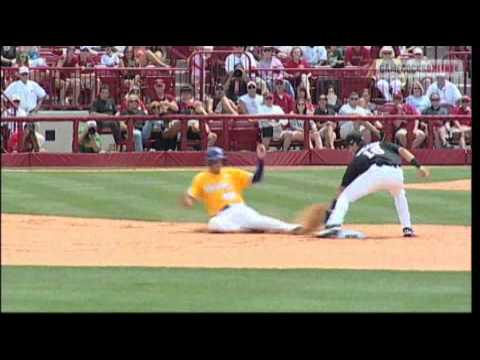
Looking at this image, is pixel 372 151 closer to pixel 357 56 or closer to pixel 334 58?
pixel 357 56

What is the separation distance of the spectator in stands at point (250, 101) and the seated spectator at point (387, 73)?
→ 267cm

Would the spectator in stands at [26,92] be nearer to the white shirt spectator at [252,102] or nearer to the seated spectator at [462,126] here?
the white shirt spectator at [252,102]

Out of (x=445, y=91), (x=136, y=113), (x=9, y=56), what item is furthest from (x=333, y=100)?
(x=9, y=56)

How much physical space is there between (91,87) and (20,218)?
31.7 feet

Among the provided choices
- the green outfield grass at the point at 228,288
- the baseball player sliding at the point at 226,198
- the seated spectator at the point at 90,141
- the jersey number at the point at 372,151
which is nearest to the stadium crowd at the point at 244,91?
the seated spectator at the point at 90,141

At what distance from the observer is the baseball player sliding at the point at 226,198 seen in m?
14.0

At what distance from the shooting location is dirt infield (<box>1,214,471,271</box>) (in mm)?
12375

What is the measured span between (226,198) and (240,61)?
11.6 metres

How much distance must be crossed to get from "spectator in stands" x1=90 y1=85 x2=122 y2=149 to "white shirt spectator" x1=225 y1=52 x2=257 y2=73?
7.97ft

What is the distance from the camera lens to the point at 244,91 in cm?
2509

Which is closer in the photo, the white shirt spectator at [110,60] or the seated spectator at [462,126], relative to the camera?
the seated spectator at [462,126]

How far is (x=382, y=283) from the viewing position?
36.9 ft

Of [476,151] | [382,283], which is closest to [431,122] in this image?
[382,283]

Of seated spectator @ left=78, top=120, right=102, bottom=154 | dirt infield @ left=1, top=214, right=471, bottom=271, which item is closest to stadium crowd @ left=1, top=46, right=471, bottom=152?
seated spectator @ left=78, top=120, right=102, bottom=154
